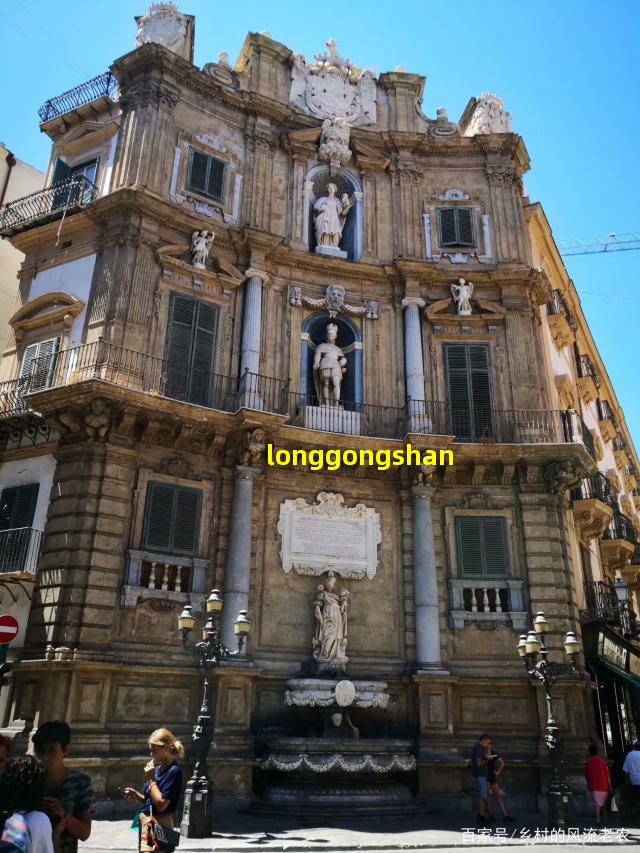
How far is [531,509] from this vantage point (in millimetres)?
17219

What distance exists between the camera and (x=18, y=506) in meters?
15.6

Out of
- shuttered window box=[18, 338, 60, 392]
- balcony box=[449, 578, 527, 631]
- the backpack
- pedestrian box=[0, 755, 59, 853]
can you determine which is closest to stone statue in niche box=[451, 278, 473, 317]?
balcony box=[449, 578, 527, 631]

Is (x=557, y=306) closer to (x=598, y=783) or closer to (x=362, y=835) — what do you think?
(x=598, y=783)

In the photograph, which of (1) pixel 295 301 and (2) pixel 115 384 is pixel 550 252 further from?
(2) pixel 115 384

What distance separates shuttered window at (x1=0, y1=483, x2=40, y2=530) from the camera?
15.4 meters

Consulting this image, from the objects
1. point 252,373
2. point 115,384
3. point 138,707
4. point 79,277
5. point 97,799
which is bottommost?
point 97,799

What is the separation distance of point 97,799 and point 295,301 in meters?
12.0

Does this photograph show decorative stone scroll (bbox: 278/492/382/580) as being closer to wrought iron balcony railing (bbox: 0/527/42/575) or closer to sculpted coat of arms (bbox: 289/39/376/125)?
wrought iron balcony railing (bbox: 0/527/42/575)

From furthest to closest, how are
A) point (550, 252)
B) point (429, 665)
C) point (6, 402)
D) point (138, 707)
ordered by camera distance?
point (550, 252) → point (6, 402) → point (429, 665) → point (138, 707)

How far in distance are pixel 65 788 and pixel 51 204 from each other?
1765cm

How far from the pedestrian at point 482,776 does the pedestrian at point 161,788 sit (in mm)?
8511

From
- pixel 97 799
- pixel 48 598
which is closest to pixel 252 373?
pixel 48 598

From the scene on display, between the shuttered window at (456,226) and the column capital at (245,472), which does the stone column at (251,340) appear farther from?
the shuttered window at (456,226)

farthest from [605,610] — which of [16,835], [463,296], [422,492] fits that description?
[16,835]
